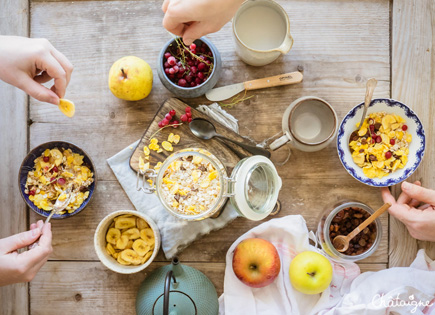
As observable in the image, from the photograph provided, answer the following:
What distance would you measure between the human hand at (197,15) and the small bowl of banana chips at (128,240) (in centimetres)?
56

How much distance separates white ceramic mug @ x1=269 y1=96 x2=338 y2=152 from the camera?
1.26 metres

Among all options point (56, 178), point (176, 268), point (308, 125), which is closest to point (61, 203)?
point (56, 178)

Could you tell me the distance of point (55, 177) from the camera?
1281 millimetres

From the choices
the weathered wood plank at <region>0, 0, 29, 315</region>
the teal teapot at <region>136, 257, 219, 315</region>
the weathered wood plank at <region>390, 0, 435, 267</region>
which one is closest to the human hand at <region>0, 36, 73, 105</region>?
the weathered wood plank at <region>0, 0, 29, 315</region>

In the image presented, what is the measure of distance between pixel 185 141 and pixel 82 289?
0.60 m

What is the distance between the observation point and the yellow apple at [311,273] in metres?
1.24

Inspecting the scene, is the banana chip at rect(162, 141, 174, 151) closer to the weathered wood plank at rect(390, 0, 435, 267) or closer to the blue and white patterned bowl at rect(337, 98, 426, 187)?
the blue and white patterned bowl at rect(337, 98, 426, 187)

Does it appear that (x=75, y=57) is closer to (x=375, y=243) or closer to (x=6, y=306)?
(x=6, y=306)

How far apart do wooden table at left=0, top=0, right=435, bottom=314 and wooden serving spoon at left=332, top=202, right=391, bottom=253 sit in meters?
0.11

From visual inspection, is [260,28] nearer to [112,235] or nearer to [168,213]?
[168,213]

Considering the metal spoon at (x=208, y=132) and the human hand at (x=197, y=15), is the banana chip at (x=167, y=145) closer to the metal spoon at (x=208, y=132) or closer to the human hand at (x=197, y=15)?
the metal spoon at (x=208, y=132)

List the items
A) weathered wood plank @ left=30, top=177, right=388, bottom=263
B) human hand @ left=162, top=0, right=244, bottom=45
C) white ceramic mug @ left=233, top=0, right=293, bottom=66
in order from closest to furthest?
1. human hand @ left=162, top=0, right=244, bottom=45
2. white ceramic mug @ left=233, top=0, right=293, bottom=66
3. weathered wood plank @ left=30, top=177, right=388, bottom=263

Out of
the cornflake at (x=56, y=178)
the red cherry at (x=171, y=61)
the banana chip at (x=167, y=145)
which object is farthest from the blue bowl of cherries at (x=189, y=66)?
the cornflake at (x=56, y=178)

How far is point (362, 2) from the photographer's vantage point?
1.34 meters
